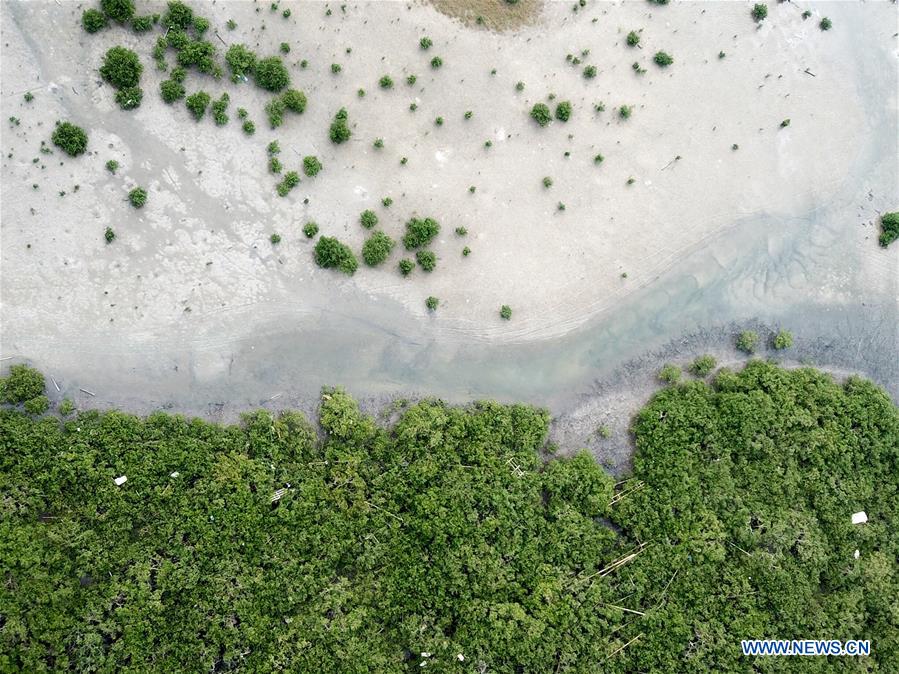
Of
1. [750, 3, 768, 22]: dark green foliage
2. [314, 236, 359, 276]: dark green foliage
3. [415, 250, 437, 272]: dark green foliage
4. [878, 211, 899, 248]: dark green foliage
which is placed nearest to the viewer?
[314, 236, 359, 276]: dark green foliage

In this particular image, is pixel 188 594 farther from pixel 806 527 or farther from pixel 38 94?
pixel 806 527

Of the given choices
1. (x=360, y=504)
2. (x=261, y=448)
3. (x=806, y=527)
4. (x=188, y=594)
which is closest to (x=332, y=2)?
(x=261, y=448)

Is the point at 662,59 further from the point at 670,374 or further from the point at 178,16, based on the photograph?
the point at 178,16

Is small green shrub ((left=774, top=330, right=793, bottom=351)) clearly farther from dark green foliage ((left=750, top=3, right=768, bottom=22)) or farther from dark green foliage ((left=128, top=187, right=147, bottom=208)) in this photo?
dark green foliage ((left=128, top=187, right=147, bottom=208))

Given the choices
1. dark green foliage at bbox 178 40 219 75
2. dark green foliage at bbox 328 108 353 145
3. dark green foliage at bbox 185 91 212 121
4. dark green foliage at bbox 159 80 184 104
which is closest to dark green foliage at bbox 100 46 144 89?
dark green foliage at bbox 159 80 184 104

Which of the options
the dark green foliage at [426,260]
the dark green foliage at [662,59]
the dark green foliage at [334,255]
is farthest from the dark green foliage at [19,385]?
the dark green foliage at [662,59]

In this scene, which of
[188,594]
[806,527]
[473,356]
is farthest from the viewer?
[473,356]
